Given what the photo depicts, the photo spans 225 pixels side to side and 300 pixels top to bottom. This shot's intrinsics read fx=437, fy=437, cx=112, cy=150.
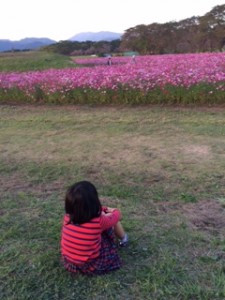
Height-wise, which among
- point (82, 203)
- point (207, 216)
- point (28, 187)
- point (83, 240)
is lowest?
point (28, 187)

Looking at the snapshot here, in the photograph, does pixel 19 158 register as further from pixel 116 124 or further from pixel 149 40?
pixel 149 40

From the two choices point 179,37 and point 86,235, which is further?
point 179,37

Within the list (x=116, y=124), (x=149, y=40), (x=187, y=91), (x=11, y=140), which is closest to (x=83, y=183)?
(x=11, y=140)

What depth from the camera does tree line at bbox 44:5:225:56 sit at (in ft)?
124

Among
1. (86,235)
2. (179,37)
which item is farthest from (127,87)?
(179,37)

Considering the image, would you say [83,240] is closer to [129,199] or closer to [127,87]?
[129,199]

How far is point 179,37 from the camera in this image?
39.8 m

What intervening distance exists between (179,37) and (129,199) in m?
37.9

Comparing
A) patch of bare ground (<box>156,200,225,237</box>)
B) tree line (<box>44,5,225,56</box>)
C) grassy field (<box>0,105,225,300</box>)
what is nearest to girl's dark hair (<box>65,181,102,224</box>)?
grassy field (<box>0,105,225,300</box>)

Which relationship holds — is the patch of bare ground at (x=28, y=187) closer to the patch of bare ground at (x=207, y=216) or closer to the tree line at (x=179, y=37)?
the patch of bare ground at (x=207, y=216)

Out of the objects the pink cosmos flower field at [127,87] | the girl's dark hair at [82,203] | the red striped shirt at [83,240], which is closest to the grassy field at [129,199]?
the red striped shirt at [83,240]

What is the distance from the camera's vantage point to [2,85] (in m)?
10.6

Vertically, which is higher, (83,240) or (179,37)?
(83,240)

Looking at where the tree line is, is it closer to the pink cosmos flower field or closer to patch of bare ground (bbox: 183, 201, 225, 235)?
the pink cosmos flower field
